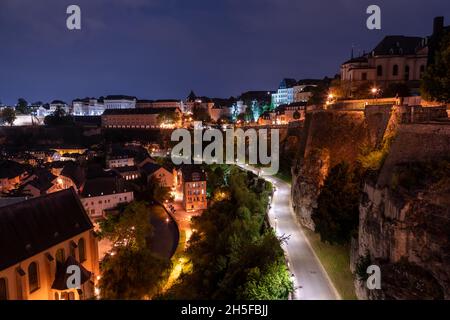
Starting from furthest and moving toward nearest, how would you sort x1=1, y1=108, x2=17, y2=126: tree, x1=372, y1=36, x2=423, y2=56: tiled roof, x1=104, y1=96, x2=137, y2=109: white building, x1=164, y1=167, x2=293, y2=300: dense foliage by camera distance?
x1=104, y1=96, x2=137, y2=109: white building
x1=1, y1=108, x2=17, y2=126: tree
x1=372, y1=36, x2=423, y2=56: tiled roof
x1=164, y1=167, x2=293, y2=300: dense foliage

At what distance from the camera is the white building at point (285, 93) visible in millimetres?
101500

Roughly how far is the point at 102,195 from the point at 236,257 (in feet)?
81.1

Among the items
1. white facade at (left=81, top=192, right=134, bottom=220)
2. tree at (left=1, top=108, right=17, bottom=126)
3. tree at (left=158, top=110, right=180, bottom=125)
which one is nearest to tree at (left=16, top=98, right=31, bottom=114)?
tree at (left=1, top=108, right=17, bottom=126)

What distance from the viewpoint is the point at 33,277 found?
19406 mm

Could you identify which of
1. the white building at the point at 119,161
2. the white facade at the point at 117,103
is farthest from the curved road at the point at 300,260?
the white facade at the point at 117,103

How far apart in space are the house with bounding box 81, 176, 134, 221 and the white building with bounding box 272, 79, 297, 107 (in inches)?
2765

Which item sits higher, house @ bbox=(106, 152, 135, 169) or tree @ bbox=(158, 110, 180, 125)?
tree @ bbox=(158, 110, 180, 125)

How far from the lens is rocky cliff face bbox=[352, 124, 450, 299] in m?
13.7

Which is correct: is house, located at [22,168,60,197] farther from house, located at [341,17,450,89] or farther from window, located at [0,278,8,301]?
Answer: house, located at [341,17,450,89]

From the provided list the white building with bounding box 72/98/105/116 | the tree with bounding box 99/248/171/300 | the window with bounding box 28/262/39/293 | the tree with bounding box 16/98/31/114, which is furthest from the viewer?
the white building with bounding box 72/98/105/116

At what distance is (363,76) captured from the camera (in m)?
39.7

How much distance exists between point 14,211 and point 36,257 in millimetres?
3008
